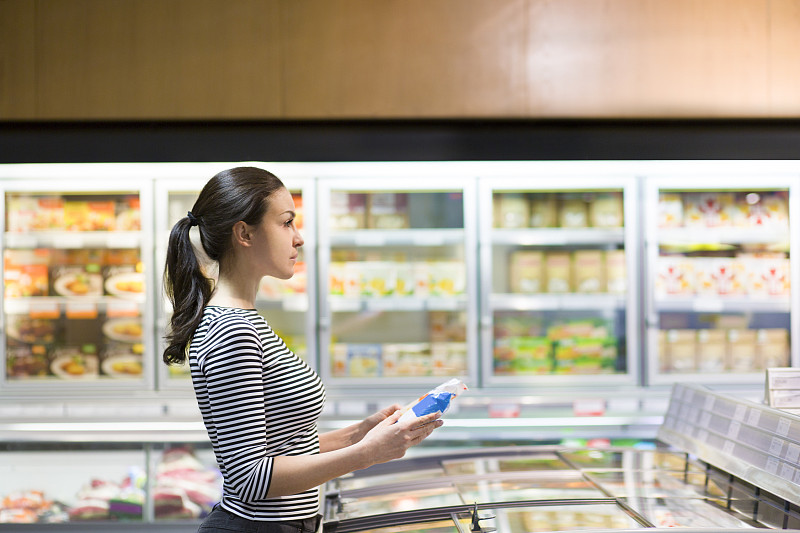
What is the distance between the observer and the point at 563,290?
3.62 metres

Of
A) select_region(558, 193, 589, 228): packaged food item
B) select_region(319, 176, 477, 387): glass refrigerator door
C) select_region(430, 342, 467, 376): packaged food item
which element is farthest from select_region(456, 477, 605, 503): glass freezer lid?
select_region(558, 193, 589, 228): packaged food item

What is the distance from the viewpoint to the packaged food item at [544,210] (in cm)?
365

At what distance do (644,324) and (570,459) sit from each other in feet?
5.42

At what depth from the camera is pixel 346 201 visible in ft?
11.9

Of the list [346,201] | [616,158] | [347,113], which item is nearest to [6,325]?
[346,201]

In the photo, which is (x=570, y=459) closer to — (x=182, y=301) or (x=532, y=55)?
(x=182, y=301)

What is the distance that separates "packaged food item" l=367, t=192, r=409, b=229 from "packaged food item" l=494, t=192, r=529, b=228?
0.51m

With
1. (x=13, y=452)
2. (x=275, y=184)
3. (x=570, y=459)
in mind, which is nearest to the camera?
(x=275, y=184)

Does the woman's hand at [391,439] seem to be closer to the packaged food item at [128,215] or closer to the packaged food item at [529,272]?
the packaged food item at [529,272]

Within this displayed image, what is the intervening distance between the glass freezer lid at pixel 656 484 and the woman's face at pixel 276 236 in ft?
3.13

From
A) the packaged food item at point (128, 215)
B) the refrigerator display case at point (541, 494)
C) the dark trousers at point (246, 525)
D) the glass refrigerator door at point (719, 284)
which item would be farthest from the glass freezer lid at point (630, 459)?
the packaged food item at point (128, 215)

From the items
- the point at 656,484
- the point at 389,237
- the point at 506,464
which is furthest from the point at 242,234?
the point at 389,237

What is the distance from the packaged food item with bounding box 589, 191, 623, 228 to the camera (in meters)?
3.58

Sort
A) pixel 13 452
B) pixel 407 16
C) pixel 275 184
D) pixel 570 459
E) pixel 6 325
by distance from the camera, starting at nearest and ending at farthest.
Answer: pixel 275 184
pixel 570 459
pixel 407 16
pixel 13 452
pixel 6 325
